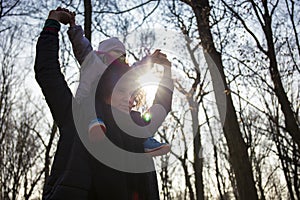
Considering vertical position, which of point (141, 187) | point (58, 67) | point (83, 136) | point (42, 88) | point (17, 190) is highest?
point (17, 190)

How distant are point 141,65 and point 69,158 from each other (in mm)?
665

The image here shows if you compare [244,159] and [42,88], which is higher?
[244,159]

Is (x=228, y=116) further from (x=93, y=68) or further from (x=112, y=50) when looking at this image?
(x=93, y=68)

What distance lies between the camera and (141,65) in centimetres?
199

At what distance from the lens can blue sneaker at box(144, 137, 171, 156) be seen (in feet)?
5.94

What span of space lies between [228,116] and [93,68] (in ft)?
18.9

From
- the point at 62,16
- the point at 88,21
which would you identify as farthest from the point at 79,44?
the point at 88,21

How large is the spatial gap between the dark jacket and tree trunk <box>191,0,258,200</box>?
5468mm

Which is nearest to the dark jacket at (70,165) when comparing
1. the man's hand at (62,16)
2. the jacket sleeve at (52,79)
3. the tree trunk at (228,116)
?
the jacket sleeve at (52,79)

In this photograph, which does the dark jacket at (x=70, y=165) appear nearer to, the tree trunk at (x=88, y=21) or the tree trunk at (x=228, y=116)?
the tree trunk at (x=88, y=21)

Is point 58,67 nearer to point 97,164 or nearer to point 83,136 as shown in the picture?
point 83,136

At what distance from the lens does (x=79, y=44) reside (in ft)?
6.61

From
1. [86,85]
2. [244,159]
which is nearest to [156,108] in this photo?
[86,85]

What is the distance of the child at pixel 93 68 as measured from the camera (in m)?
1.65
